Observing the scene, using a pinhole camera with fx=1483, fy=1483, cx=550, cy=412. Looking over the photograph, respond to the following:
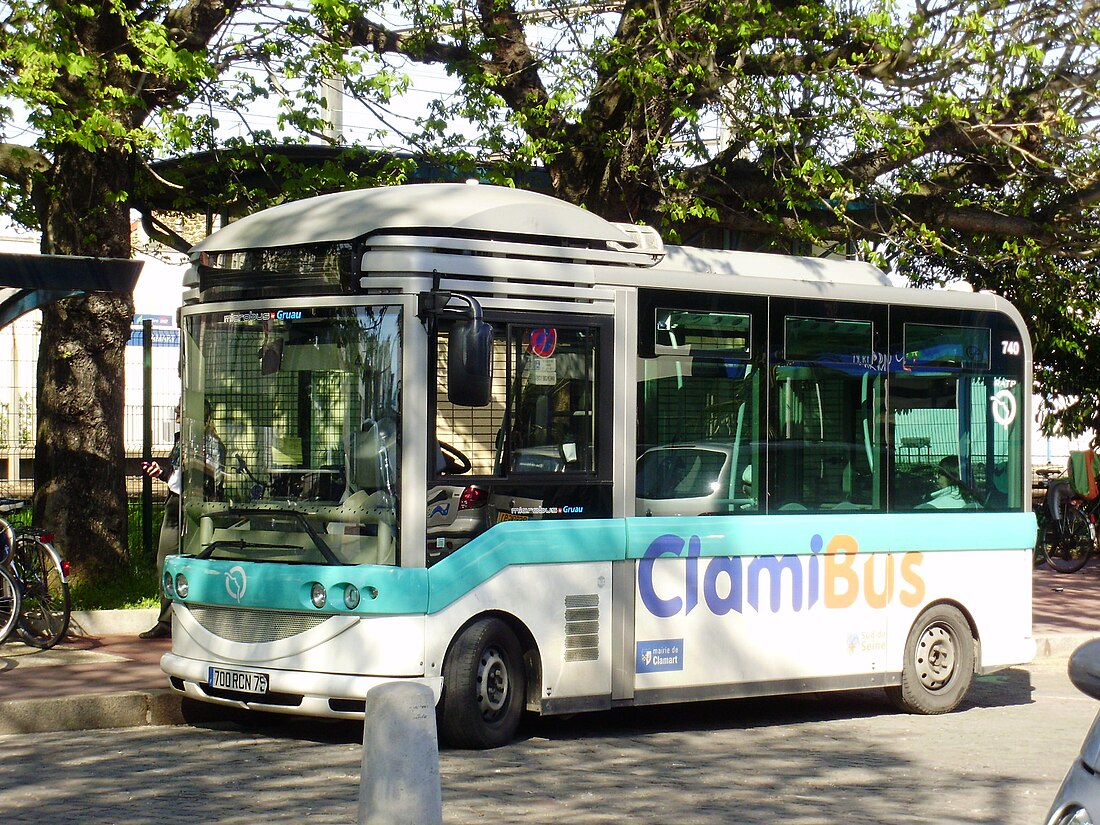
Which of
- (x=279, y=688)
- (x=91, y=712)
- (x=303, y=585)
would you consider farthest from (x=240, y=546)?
(x=91, y=712)

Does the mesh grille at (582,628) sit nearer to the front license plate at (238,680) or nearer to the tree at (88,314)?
the front license plate at (238,680)

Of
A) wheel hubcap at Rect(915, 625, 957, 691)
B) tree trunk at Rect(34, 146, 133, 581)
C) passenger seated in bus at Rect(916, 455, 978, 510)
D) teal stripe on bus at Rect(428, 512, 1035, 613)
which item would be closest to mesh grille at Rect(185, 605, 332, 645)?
teal stripe on bus at Rect(428, 512, 1035, 613)

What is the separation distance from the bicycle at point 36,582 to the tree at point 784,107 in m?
5.05

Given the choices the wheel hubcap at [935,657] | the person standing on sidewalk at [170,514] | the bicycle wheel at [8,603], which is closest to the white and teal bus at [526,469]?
the wheel hubcap at [935,657]

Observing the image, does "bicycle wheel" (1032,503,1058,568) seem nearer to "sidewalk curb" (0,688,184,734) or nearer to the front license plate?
"sidewalk curb" (0,688,184,734)

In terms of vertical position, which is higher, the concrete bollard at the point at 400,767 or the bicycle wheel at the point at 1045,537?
the concrete bollard at the point at 400,767

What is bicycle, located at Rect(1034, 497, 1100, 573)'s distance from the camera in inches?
794

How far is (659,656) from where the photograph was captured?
8.98 meters

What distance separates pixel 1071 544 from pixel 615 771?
14.1 meters

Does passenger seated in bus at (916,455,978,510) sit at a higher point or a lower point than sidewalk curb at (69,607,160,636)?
higher

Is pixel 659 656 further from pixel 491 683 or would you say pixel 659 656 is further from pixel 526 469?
pixel 526 469

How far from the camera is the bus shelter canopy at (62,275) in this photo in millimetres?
10320

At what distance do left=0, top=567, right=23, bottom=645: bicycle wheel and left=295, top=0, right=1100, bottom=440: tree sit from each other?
5461 millimetres

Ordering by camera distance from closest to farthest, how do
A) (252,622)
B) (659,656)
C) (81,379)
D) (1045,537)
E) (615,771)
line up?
1. (615,771)
2. (252,622)
3. (659,656)
4. (81,379)
5. (1045,537)
